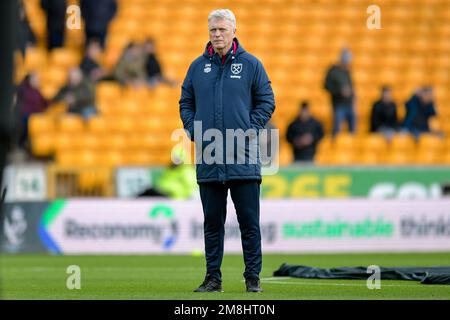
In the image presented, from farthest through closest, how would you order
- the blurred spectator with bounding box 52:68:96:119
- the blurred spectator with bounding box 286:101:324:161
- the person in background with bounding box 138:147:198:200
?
the blurred spectator with bounding box 52:68:96:119 < the blurred spectator with bounding box 286:101:324:161 < the person in background with bounding box 138:147:198:200

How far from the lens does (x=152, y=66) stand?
880 inches

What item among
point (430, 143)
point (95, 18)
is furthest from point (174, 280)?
point (95, 18)

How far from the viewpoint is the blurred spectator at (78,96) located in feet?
69.4

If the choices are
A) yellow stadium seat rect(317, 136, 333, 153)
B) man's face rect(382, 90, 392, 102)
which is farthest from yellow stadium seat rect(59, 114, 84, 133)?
man's face rect(382, 90, 392, 102)

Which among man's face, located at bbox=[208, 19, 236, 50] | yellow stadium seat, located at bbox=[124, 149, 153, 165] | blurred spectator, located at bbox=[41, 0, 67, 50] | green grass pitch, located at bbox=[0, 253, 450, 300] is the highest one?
blurred spectator, located at bbox=[41, 0, 67, 50]

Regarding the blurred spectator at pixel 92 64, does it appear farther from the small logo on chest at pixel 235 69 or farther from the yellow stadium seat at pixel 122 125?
the small logo on chest at pixel 235 69

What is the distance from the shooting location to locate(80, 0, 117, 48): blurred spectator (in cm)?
2253

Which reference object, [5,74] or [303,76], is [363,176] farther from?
[5,74]

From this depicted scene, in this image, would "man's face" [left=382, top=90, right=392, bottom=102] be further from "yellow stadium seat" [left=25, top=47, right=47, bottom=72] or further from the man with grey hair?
the man with grey hair

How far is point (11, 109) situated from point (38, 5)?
2090 cm

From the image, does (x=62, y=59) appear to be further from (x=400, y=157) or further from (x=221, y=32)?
(x=221, y=32)

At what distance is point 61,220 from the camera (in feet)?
56.5

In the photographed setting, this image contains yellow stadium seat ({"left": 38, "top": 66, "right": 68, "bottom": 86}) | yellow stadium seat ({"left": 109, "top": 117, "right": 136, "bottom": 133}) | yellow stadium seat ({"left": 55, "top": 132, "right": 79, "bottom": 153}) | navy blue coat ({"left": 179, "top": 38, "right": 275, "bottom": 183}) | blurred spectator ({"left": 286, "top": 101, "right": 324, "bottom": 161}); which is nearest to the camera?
navy blue coat ({"left": 179, "top": 38, "right": 275, "bottom": 183})

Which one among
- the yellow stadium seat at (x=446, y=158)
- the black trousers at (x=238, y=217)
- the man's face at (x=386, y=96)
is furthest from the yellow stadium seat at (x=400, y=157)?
the black trousers at (x=238, y=217)
